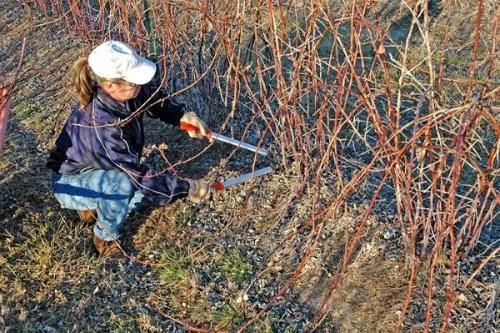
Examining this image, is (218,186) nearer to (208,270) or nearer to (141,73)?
(208,270)

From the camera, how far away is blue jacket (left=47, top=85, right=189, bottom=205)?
2.31 metres

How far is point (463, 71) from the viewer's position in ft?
12.8

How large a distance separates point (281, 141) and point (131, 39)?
3.61 feet

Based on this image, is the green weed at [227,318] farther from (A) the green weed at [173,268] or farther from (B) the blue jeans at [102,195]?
(B) the blue jeans at [102,195]

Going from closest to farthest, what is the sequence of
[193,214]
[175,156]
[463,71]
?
[193,214]
[175,156]
[463,71]

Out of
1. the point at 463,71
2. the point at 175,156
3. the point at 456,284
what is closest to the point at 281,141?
the point at 175,156

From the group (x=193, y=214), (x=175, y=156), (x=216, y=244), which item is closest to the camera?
(x=216, y=244)

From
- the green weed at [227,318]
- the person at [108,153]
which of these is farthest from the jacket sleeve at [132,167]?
the green weed at [227,318]

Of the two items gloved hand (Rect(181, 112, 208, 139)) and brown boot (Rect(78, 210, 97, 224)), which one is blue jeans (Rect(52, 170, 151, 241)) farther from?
gloved hand (Rect(181, 112, 208, 139))

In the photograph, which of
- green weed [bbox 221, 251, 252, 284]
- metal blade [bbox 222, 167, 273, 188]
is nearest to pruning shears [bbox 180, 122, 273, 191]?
metal blade [bbox 222, 167, 273, 188]

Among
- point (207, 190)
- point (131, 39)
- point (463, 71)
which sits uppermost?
point (131, 39)

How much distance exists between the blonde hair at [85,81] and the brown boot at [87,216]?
50 cm

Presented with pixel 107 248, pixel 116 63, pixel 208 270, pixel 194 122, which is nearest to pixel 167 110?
pixel 194 122

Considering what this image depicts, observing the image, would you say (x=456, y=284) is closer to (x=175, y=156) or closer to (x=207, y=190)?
(x=207, y=190)
